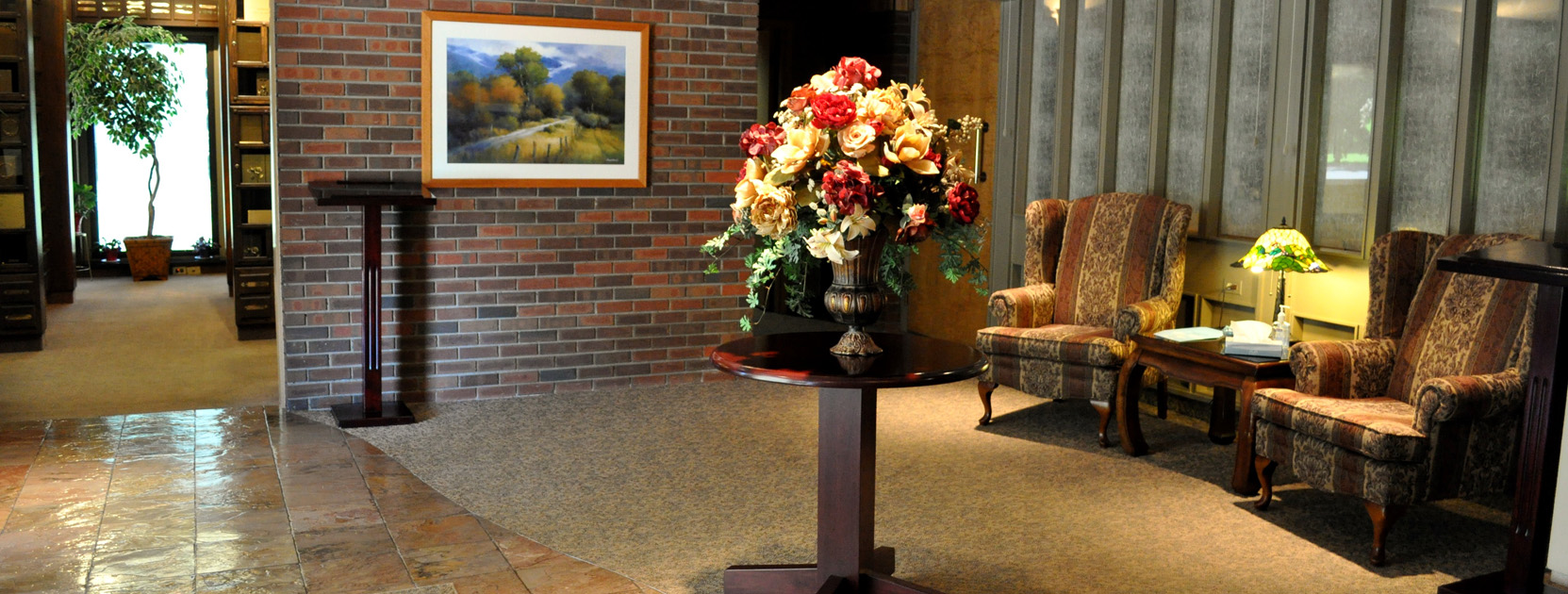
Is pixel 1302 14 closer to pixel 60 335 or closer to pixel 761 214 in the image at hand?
pixel 761 214

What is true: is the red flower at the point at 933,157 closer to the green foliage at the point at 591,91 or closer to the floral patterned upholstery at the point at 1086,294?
the floral patterned upholstery at the point at 1086,294

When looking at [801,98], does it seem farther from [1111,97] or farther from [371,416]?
[1111,97]

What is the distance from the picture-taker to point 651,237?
243 inches

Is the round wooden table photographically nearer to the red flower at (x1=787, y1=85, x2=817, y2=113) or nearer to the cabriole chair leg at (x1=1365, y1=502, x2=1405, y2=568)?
the red flower at (x1=787, y1=85, x2=817, y2=113)

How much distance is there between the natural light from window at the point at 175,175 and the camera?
10797 mm

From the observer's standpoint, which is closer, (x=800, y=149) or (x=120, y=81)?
(x=800, y=149)

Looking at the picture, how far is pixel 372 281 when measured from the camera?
17.3 ft

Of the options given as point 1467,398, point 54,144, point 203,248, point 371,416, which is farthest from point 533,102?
point 203,248

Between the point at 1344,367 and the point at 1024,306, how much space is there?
1.57 metres

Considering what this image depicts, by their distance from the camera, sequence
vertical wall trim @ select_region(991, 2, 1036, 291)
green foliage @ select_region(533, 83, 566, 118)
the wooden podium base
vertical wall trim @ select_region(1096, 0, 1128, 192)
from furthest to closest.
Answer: vertical wall trim @ select_region(991, 2, 1036, 291), vertical wall trim @ select_region(1096, 0, 1128, 192), green foliage @ select_region(533, 83, 566, 118), the wooden podium base

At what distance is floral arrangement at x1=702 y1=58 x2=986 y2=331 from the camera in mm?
2854

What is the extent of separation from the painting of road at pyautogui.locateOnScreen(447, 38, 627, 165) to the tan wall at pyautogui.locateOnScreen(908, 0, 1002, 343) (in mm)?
2338

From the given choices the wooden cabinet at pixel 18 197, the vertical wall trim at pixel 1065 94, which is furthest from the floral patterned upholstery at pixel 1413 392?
the wooden cabinet at pixel 18 197

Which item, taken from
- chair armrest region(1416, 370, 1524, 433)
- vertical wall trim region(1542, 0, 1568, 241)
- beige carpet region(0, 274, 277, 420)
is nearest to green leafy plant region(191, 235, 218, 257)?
beige carpet region(0, 274, 277, 420)
